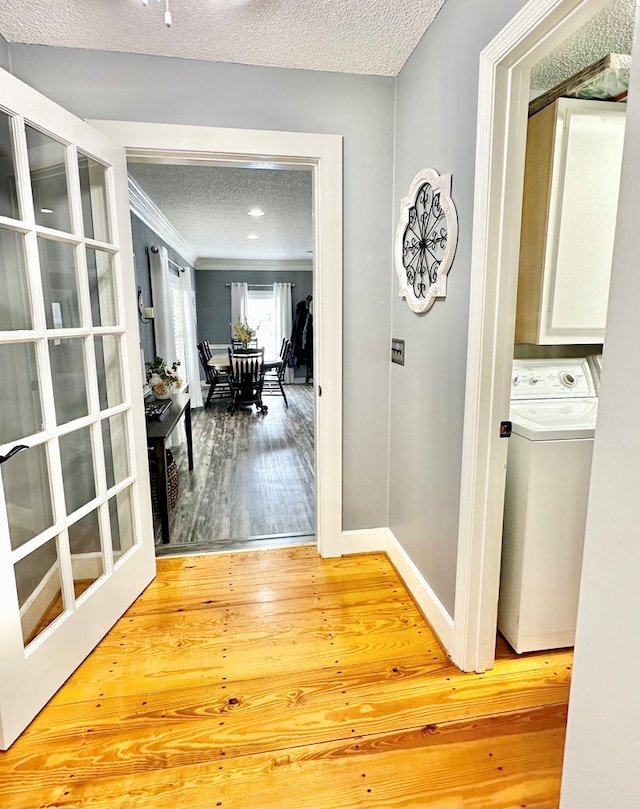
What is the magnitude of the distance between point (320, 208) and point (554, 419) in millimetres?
1401

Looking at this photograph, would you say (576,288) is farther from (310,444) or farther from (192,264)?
(192,264)

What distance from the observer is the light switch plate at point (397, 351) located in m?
2.18

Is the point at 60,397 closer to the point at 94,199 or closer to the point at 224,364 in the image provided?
the point at 94,199

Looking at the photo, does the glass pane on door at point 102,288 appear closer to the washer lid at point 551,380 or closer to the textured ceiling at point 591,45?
the washer lid at point 551,380

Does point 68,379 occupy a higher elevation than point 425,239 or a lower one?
lower

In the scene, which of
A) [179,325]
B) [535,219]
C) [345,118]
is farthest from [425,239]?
[179,325]

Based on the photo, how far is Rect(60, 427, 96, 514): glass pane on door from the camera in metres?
1.70

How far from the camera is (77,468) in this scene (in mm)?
1759

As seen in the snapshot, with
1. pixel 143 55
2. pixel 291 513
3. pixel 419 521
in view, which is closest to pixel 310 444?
pixel 291 513

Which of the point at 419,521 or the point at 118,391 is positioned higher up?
the point at 118,391

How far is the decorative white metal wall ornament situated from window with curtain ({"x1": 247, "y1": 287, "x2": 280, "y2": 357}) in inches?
271

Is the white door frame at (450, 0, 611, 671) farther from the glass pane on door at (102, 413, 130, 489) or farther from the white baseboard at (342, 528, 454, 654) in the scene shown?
the glass pane on door at (102, 413, 130, 489)

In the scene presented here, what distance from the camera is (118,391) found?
1.99m

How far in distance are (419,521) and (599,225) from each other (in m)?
1.45
